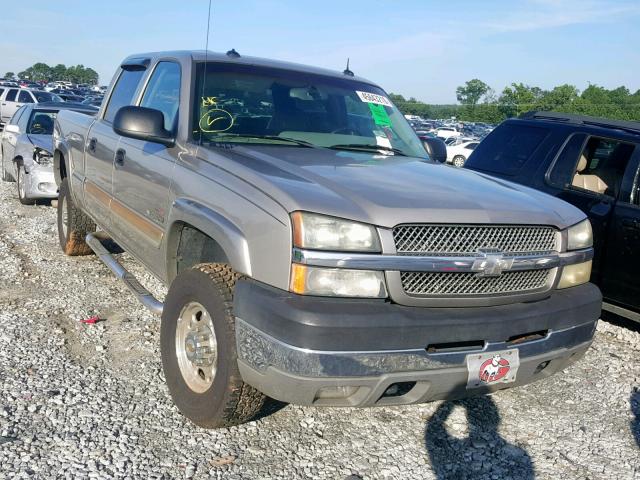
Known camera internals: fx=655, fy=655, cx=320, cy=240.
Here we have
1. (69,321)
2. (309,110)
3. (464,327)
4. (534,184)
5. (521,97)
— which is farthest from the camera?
(521,97)

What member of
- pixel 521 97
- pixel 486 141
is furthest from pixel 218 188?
pixel 521 97

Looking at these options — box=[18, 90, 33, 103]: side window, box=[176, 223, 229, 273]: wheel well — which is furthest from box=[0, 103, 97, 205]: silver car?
box=[18, 90, 33, 103]: side window

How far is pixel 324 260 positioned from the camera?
2682mm

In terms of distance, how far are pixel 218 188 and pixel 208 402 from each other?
1.03 meters

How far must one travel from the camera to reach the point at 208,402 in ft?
10.2

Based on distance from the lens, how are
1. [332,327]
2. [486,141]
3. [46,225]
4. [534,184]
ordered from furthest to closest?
[46,225] → [486,141] → [534,184] → [332,327]

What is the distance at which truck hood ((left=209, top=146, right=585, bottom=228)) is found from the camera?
2803mm

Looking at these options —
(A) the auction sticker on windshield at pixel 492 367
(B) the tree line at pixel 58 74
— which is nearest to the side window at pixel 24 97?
(A) the auction sticker on windshield at pixel 492 367

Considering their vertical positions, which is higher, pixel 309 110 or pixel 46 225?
pixel 309 110

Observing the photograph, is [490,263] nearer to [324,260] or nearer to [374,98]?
[324,260]

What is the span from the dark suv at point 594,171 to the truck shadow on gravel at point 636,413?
3.52ft

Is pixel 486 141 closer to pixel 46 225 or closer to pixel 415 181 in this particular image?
pixel 415 181

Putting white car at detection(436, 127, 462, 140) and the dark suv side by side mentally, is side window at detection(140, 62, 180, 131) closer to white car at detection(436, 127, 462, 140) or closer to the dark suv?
the dark suv

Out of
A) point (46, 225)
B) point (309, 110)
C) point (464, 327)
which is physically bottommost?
point (46, 225)
